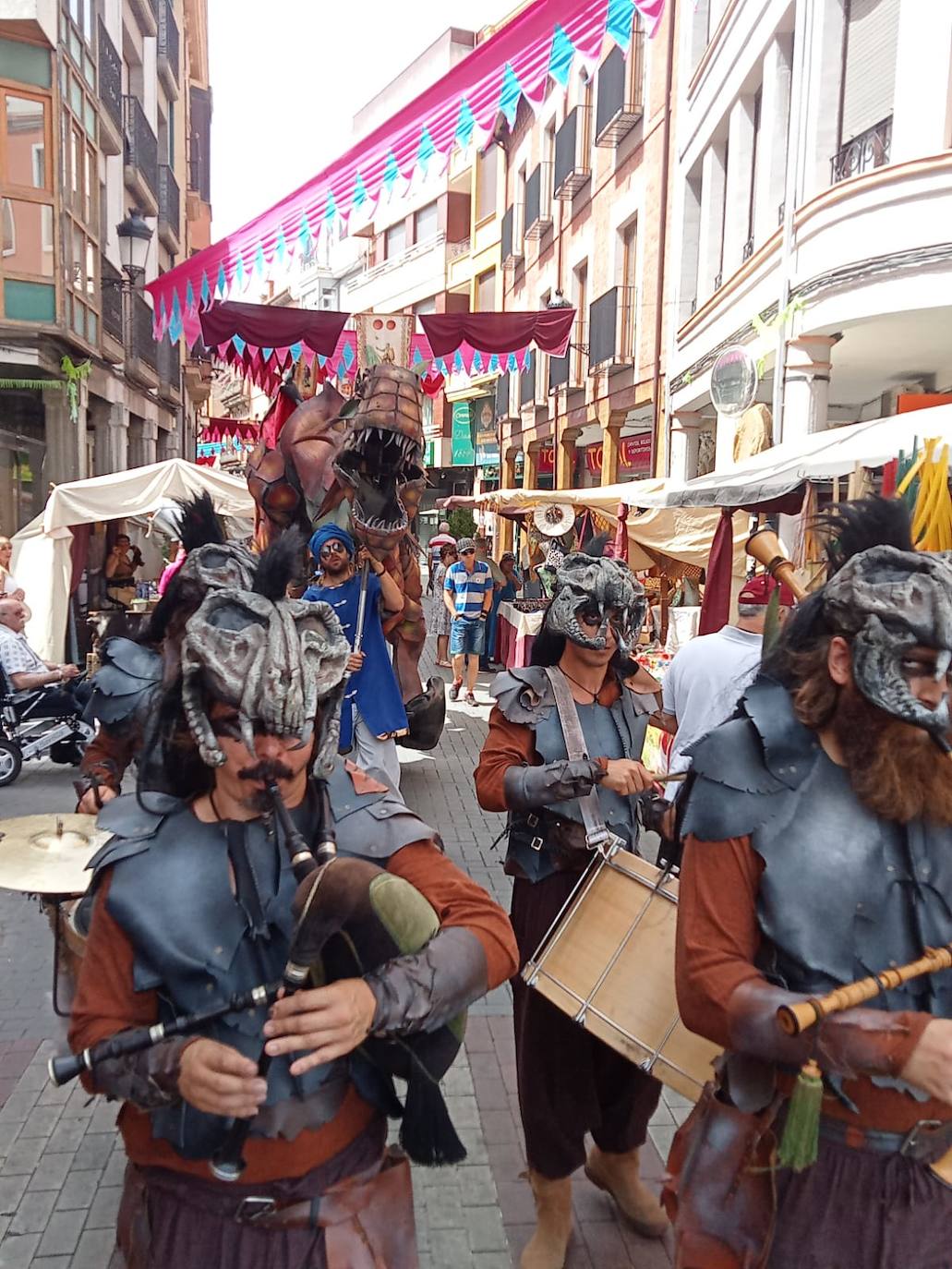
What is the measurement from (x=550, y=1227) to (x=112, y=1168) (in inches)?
58.9

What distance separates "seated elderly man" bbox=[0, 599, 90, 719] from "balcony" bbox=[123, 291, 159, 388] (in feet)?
40.2

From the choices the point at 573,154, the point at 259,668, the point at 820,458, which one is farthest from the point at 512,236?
the point at 259,668

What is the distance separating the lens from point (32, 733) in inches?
319

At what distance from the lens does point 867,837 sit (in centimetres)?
171

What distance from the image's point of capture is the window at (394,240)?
117ft

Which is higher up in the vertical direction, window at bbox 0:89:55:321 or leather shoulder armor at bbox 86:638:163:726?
window at bbox 0:89:55:321

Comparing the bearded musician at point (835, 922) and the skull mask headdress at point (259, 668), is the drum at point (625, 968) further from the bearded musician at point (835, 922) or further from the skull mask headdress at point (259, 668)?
the skull mask headdress at point (259, 668)

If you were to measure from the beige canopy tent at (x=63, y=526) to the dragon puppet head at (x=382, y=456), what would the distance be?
581 centimetres

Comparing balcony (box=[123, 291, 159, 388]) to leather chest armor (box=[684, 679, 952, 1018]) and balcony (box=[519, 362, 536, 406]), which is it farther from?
leather chest armor (box=[684, 679, 952, 1018])

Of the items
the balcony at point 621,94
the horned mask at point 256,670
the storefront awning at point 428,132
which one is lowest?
the horned mask at point 256,670

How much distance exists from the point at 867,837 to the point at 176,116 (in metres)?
31.7

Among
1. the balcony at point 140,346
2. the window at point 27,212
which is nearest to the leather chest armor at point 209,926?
the window at point 27,212

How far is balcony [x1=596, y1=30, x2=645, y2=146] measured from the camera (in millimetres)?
16062

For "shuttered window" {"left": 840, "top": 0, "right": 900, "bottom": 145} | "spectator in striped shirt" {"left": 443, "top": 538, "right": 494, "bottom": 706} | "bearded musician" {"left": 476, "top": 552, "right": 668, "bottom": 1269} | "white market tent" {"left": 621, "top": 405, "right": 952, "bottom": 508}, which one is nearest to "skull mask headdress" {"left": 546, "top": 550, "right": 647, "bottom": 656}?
"bearded musician" {"left": 476, "top": 552, "right": 668, "bottom": 1269}
